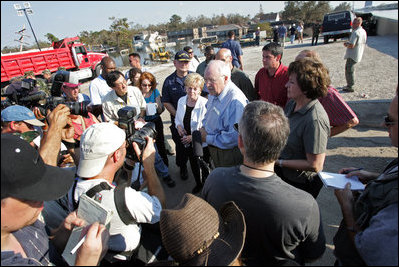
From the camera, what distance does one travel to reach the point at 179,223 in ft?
3.15

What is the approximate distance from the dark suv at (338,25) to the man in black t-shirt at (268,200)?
16823mm

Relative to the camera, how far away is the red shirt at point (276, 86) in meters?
3.05

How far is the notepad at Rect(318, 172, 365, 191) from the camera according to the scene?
1.40 metres

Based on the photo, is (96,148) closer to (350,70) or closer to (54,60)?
(350,70)

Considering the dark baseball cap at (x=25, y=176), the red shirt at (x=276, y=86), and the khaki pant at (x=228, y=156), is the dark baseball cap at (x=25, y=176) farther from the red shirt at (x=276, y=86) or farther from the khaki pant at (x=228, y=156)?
the red shirt at (x=276, y=86)

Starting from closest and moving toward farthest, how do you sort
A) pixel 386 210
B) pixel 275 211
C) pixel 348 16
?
1. pixel 386 210
2. pixel 275 211
3. pixel 348 16

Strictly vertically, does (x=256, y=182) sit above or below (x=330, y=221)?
above

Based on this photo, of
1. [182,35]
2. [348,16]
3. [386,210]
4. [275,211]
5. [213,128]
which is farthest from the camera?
[182,35]

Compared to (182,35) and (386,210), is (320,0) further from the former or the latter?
(386,210)

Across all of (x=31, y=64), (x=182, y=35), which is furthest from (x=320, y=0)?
(x=31, y=64)

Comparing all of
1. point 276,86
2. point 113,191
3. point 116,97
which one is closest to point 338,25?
point 276,86

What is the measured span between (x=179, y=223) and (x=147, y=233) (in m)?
0.88

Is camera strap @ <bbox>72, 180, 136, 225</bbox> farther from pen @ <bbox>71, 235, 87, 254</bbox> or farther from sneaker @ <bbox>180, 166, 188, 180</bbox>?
sneaker @ <bbox>180, 166, 188, 180</bbox>

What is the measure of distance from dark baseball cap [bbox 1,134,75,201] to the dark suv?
17587 millimetres
